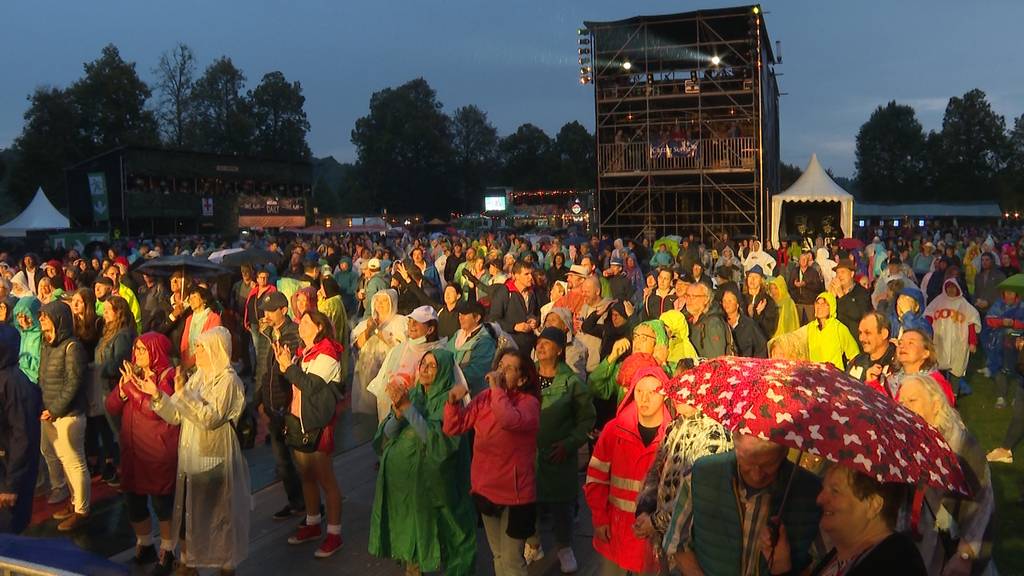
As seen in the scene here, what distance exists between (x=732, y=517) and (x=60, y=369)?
17.2 ft

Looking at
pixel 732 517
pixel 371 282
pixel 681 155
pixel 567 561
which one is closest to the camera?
pixel 732 517

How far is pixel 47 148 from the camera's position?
50812mm

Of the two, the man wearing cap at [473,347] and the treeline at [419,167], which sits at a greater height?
the treeline at [419,167]

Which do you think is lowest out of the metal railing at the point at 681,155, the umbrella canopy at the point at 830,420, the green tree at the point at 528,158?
the umbrella canopy at the point at 830,420

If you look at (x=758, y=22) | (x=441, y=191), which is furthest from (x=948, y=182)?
(x=758, y=22)

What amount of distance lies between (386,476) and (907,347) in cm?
303

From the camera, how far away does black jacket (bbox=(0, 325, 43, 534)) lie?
506cm

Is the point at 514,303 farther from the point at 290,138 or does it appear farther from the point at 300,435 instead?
the point at 290,138

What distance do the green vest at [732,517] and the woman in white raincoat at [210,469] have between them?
2967 mm

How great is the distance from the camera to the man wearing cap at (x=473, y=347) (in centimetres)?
655

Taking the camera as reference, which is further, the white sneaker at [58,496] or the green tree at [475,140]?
the green tree at [475,140]

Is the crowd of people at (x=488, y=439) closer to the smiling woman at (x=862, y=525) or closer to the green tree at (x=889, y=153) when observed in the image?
the smiling woman at (x=862, y=525)

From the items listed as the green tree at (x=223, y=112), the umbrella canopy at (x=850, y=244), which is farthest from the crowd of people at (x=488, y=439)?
the green tree at (x=223, y=112)

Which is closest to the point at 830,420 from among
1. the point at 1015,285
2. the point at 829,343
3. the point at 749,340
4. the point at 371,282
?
the point at 829,343
